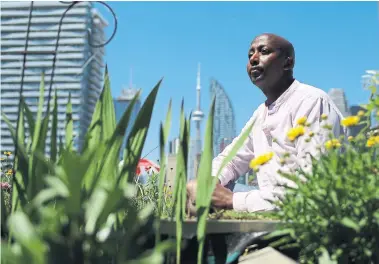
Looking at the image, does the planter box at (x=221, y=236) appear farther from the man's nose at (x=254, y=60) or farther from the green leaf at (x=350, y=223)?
the man's nose at (x=254, y=60)

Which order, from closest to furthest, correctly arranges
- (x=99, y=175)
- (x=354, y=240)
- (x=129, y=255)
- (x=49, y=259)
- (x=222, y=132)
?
(x=49, y=259)
(x=129, y=255)
(x=354, y=240)
(x=99, y=175)
(x=222, y=132)

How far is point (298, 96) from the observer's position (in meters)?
2.85

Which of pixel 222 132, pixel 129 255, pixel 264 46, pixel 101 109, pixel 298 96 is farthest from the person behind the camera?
pixel 222 132

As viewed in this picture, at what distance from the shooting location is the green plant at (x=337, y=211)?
1.56 m

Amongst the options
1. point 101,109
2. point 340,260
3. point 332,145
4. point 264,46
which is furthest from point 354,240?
point 264,46

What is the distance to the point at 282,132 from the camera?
2787 mm

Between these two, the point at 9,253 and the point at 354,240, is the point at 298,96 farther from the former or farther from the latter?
the point at 9,253

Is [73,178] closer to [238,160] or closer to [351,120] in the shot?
[351,120]

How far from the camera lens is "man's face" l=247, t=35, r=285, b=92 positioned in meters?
3.03

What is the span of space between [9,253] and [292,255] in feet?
3.66

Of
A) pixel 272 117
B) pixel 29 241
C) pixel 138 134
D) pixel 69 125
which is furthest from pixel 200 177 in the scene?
pixel 272 117

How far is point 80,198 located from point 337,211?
753 mm

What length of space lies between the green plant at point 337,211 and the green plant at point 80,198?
457 millimetres

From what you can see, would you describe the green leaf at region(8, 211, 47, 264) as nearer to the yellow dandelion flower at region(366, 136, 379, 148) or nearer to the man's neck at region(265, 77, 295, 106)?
the yellow dandelion flower at region(366, 136, 379, 148)
